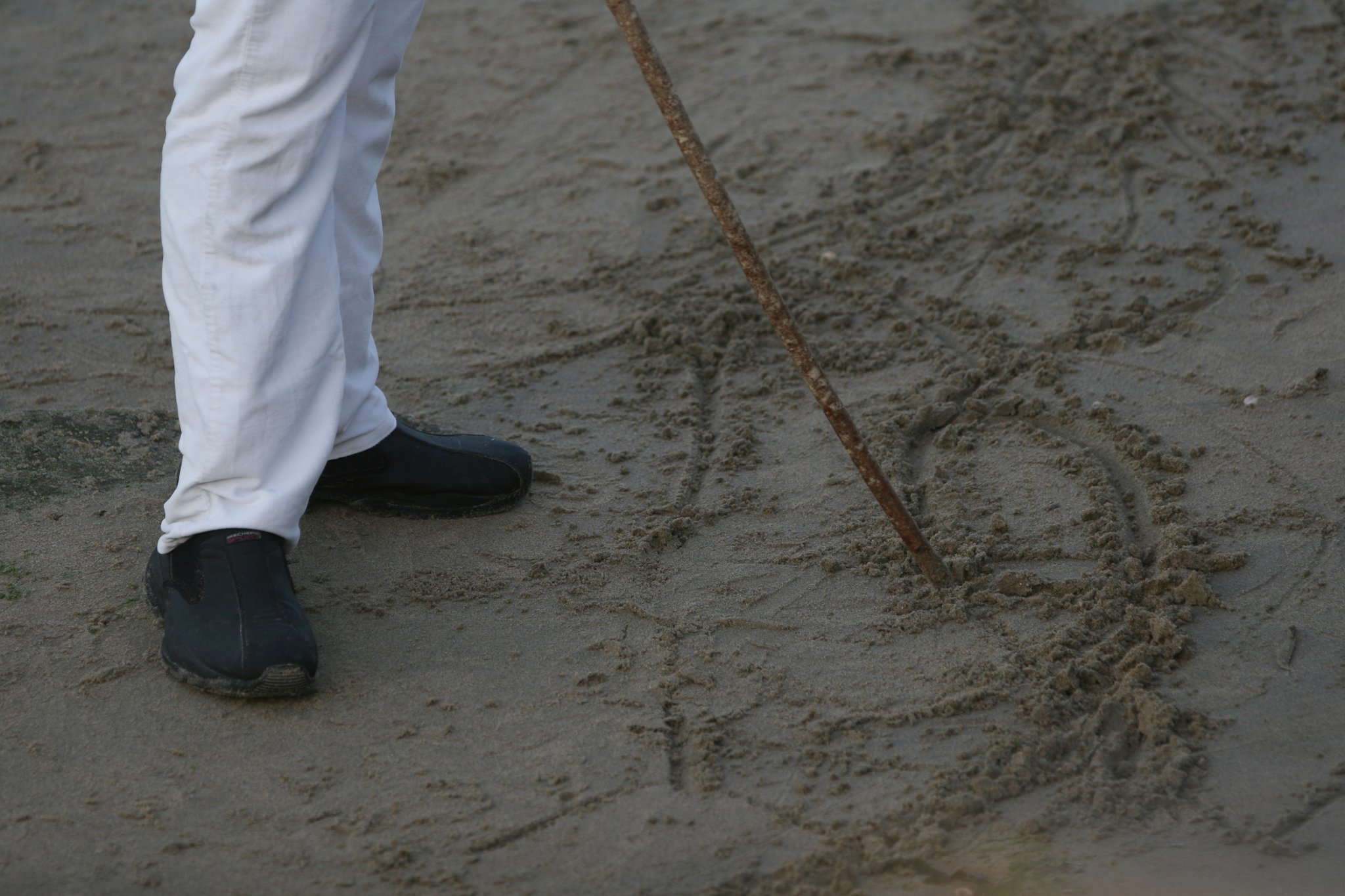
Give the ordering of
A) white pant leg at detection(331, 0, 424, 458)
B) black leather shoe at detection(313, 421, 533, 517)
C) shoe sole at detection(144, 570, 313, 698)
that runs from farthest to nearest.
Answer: black leather shoe at detection(313, 421, 533, 517)
white pant leg at detection(331, 0, 424, 458)
shoe sole at detection(144, 570, 313, 698)

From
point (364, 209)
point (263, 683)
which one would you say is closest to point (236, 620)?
point (263, 683)

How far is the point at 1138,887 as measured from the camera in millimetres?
1712

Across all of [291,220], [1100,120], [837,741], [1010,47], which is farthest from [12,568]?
[1010,47]

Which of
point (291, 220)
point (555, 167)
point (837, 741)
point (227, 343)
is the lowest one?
point (837, 741)

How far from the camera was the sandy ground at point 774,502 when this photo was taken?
6.14ft

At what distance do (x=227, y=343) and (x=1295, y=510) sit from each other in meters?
2.06

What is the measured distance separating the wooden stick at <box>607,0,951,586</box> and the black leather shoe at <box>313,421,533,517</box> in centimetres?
75

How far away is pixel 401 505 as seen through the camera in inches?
104

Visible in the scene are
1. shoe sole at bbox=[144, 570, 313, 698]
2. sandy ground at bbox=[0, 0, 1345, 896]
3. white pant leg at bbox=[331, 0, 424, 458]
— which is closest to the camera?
sandy ground at bbox=[0, 0, 1345, 896]

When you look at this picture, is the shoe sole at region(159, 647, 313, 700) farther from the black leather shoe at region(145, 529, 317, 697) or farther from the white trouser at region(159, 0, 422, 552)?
the white trouser at region(159, 0, 422, 552)

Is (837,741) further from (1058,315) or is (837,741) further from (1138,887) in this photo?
(1058,315)

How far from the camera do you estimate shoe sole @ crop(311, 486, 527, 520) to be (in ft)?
8.65

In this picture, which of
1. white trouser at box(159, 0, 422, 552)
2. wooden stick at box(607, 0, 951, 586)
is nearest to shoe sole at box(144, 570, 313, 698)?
white trouser at box(159, 0, 422, 552)

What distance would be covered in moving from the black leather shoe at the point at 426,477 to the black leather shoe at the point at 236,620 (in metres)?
0.43
